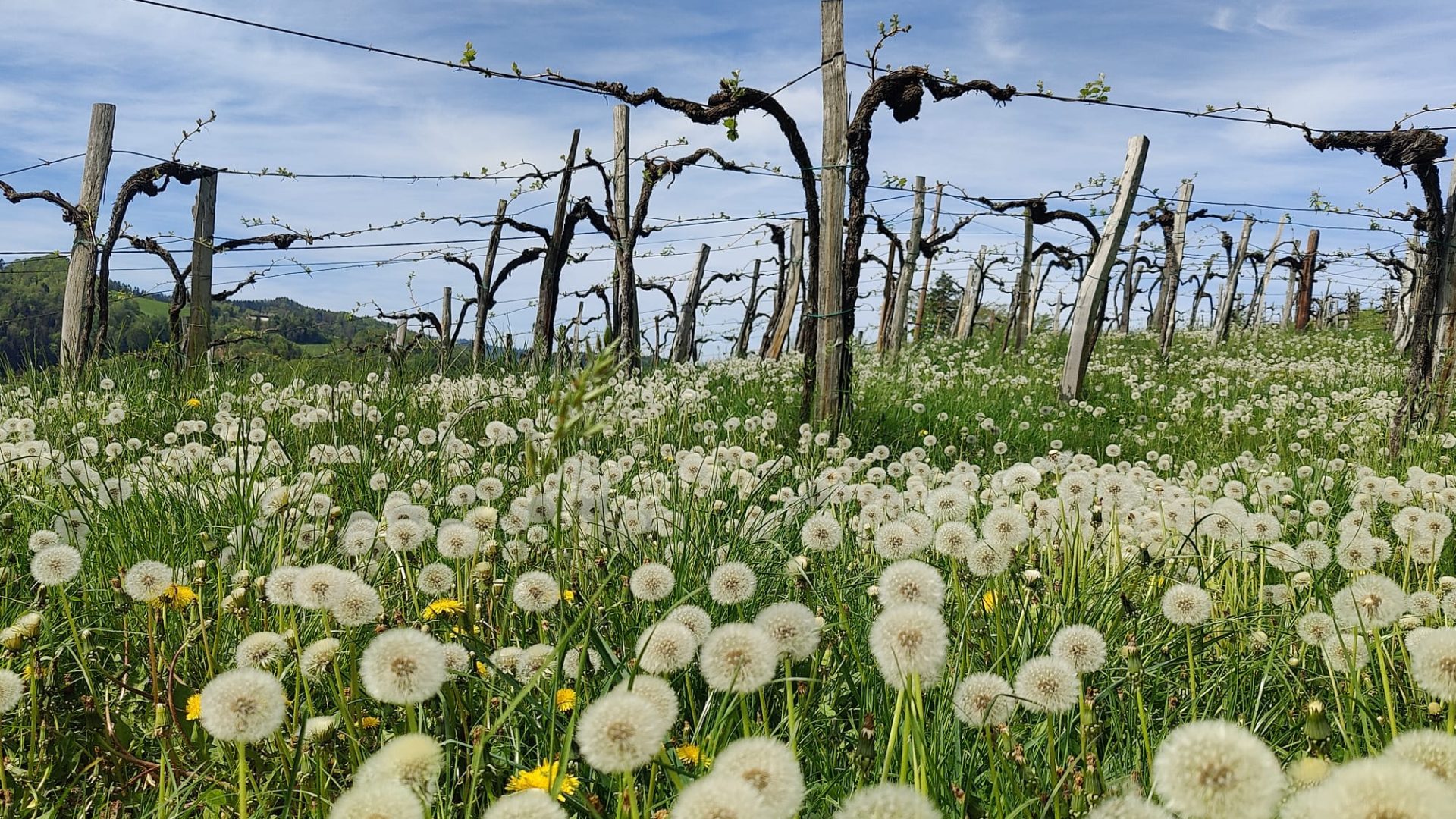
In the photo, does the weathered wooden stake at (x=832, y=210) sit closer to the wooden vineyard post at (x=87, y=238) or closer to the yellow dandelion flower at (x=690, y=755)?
the yellow dandelion flower at (x=690, y=755)

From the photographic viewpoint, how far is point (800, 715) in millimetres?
1802

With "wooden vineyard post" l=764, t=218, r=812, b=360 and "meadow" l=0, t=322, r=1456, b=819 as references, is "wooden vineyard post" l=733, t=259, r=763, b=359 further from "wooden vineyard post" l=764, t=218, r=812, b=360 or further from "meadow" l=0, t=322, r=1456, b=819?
"meadow" l=0, t=322, r=1456, b=819

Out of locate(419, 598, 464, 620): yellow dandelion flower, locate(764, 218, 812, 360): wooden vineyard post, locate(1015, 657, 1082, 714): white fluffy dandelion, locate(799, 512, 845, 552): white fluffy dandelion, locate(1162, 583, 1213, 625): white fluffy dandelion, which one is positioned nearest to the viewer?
locate(1015, 657, 1082, 714): white fluffy dandelion

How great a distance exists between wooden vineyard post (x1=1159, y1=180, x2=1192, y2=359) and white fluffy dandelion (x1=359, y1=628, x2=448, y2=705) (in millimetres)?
18656

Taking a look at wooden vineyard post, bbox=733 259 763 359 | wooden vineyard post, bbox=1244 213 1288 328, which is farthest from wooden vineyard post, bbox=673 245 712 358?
wooden vineyard post, bbox=1244 213 1288 328

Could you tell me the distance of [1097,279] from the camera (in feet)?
37.7

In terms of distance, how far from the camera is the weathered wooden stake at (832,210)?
8328 mm

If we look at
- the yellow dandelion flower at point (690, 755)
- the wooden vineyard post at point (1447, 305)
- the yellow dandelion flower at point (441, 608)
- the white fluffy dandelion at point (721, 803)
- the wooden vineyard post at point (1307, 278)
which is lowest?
the yellow dandelion flower at point (690, 755)

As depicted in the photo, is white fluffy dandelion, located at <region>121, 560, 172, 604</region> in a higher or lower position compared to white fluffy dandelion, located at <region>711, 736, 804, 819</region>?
lower

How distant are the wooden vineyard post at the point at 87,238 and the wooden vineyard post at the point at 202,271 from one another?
0.43 meters

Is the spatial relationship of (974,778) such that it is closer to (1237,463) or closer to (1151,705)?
(1151,705)

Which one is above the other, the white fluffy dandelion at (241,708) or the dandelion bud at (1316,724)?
the dandelion bud at (1316,724)

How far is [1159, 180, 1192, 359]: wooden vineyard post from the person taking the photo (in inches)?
714

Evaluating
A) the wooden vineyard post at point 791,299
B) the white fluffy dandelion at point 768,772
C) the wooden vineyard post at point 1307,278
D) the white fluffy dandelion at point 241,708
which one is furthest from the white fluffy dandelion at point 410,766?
the wooden vineyard post at point 1307,278
